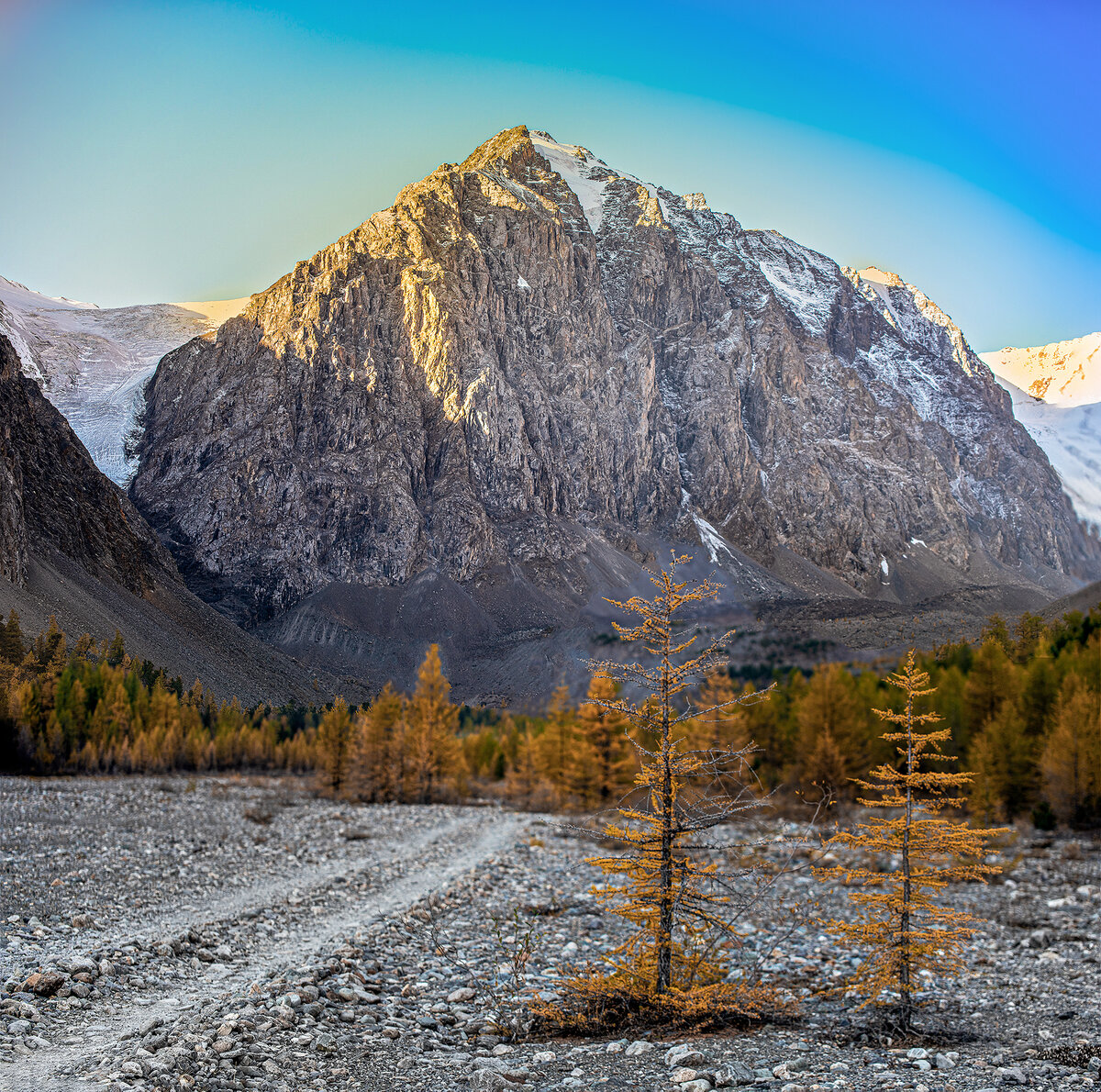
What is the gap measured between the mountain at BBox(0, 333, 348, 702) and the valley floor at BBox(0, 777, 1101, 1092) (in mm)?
99084

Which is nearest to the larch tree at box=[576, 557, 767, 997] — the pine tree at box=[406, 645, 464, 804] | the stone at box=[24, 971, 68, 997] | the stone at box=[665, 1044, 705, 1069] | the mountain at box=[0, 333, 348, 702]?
the stone at box=[665, 1044, 705, 1069]

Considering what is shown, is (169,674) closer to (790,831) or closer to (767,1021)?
(790,831)

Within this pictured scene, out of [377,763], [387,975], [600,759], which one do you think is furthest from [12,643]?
[387,975]

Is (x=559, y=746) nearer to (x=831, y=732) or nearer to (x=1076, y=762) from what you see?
(x=831, y=732)

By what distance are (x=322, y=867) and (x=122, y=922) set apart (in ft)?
29.9

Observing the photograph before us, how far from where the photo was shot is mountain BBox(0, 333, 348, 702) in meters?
113

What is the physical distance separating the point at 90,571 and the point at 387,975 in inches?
5764

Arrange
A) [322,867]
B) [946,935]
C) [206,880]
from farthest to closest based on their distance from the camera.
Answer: [322,867] → [206,880] → [946,935]

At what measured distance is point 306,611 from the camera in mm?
198500

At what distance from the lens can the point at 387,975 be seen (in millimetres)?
11727

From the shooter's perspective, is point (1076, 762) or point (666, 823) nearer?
point (666, 823)

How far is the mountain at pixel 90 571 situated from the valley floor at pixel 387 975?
99084 mm

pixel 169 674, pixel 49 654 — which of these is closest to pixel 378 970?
pixel 49 654

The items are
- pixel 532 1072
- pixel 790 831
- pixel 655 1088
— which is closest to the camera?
pixel 655 1088
